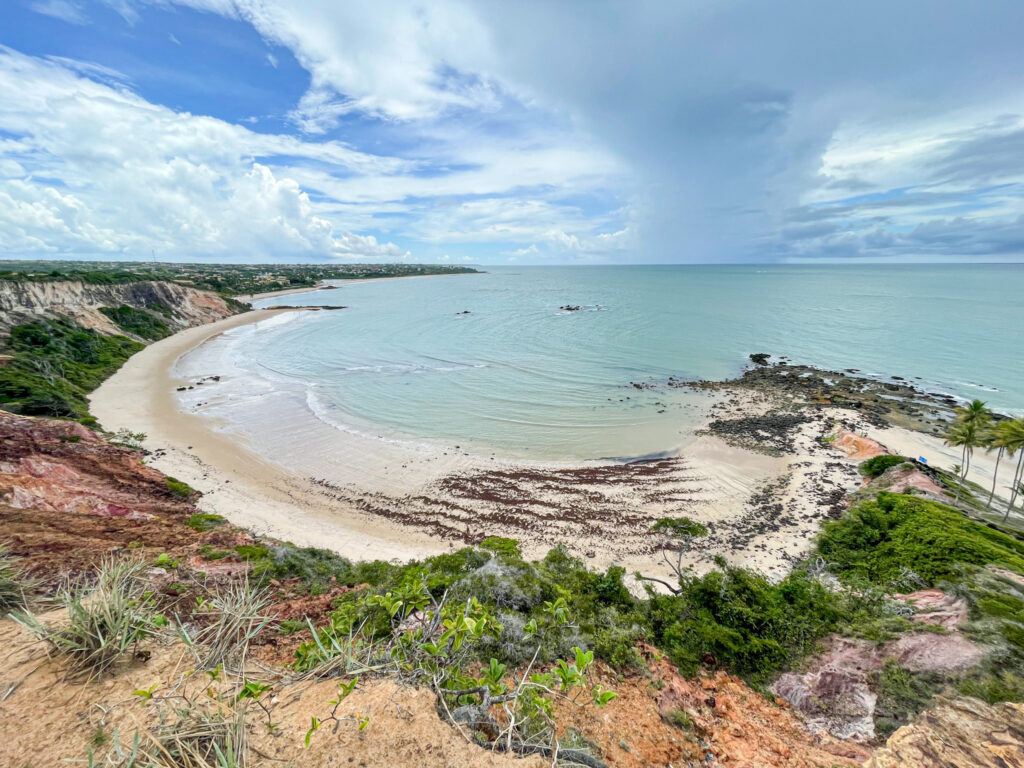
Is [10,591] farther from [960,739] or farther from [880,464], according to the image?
[880,464]

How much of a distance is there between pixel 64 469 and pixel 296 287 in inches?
5288

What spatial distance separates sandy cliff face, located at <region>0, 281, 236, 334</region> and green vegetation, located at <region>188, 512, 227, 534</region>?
129ft

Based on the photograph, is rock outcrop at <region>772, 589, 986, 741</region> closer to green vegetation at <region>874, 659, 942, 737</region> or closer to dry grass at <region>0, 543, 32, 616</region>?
green vegetation at <region>874, 659, 942, 737</region>

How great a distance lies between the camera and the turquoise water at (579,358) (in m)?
27.8

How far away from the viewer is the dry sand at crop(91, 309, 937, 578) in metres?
15.6

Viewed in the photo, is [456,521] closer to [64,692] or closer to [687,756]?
[687,756]

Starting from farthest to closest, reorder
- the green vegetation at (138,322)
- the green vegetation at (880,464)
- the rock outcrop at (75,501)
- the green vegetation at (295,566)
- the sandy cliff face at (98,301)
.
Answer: the green vegetation at (138,322)
the sandy cliff face at (98,301)
the green vegetation at (880,464)
the green vegetation at (295,566)
the rock outcrop at (75,501)

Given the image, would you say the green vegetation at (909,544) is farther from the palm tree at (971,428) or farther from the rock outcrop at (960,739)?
the palm tree at (971,428)

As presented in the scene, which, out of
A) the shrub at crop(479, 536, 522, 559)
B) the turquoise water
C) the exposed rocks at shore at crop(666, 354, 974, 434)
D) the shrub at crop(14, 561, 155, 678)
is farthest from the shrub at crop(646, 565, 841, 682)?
the exposed rocks at shore at crop(666, 354, 974, 434)

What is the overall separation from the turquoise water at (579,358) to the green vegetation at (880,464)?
9.59 m

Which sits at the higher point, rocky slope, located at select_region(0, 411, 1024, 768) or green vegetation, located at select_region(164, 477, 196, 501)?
rocky slope, located at select_region(0, 411, 1024, 768)

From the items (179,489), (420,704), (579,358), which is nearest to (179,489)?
(179,489)

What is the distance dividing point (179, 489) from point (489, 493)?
1352 cm

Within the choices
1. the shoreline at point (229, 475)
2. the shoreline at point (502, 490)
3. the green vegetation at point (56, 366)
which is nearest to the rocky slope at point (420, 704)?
the shoreline at point (229, 475)
